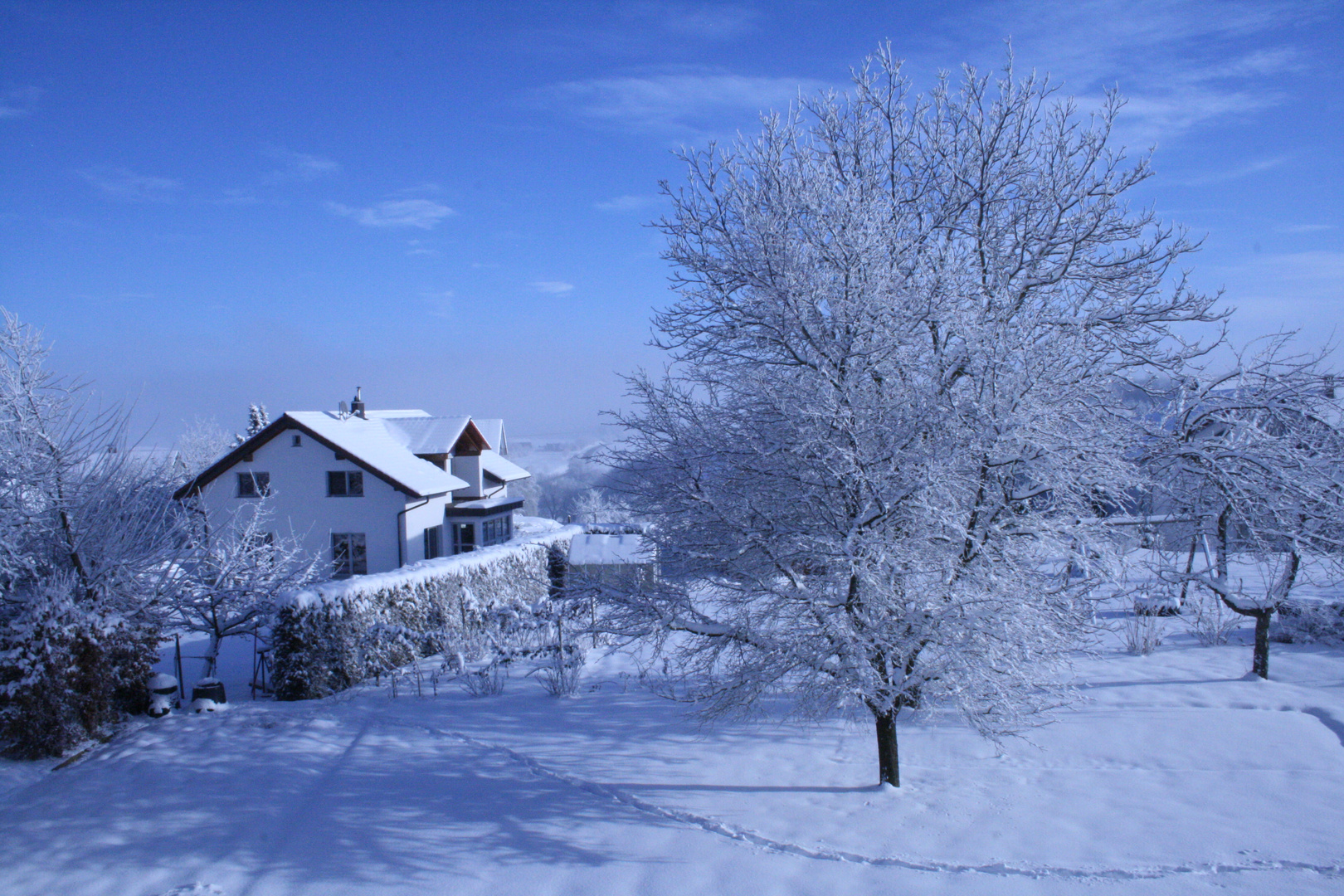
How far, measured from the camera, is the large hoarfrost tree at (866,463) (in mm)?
5777

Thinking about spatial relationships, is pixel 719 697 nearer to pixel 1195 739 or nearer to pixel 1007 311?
pixel 1007 311

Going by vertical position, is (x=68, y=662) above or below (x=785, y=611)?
below

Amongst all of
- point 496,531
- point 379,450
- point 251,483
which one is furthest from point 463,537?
point 251,483

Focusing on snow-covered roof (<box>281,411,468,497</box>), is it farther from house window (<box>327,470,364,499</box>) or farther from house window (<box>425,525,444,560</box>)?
house window (<box>425,525,444,560</box>)

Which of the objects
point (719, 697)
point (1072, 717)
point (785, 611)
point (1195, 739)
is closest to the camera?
point (785, 611)

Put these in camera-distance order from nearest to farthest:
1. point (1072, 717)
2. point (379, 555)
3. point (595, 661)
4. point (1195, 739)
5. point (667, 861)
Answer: point (667, 861) < point (1195, 739) < point (1072, 717) < point (595, 661) < point (379, 555)

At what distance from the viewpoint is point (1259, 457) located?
8.19m

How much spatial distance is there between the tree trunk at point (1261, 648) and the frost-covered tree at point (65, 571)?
16399 millimetres

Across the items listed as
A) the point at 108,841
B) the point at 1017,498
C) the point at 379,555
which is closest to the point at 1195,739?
the point at 1017,498

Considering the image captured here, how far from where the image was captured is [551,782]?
7.49 m

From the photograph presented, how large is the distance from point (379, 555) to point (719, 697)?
16.0 metres

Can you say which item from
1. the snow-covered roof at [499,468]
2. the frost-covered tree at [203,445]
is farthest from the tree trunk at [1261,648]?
the frost-covered tree at [203,445]

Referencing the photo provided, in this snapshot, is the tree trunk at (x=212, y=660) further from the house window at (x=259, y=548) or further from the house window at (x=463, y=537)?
the house window at (x=463, y=537)

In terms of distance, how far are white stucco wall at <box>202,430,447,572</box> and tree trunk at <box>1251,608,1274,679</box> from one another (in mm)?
18775
